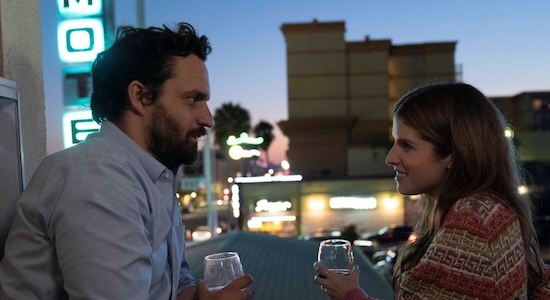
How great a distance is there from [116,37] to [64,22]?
227 inches

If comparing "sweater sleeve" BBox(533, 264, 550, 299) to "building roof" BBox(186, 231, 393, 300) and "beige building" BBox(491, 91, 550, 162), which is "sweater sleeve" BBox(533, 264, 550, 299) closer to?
"building roof" BBox(186, 231, 393, 300)

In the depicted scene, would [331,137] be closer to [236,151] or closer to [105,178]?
[236,151]

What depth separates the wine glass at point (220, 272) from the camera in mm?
2262

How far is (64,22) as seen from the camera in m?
7.29

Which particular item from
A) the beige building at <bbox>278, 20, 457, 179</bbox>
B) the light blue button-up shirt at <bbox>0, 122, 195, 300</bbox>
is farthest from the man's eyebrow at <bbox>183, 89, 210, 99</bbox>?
the beige building at <bbox>278, 20, 457, 179</bbox>

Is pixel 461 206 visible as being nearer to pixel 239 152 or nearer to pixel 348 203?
pixel 239 152

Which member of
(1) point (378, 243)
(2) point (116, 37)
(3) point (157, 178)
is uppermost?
(2) point (116, 37)

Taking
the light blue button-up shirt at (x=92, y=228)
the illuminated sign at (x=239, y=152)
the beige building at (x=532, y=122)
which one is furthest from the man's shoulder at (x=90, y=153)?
the beige building at (x=532, y=122)

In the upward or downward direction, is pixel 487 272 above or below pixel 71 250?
below

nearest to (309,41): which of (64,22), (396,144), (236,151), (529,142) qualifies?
(236,151)

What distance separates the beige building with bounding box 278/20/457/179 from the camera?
39772 millimetres

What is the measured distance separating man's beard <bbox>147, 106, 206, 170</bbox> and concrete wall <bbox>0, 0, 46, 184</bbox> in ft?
3.50

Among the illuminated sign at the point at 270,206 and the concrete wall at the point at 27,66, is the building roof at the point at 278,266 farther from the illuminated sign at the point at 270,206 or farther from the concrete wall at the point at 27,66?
the illuminated sign at the point at 270,206

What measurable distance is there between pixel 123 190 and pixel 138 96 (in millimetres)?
448
